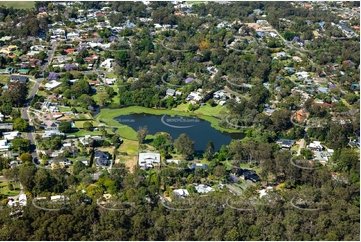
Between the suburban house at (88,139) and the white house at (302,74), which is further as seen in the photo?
the white house at (302,74)

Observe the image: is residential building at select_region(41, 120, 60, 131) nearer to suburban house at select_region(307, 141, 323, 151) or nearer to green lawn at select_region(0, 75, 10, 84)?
green lawn at select_region(0, 75, 10, 84)

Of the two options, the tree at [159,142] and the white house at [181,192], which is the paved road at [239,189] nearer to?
the white house at [181,192]

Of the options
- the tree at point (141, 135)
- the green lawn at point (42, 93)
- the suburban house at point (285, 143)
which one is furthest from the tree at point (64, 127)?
the suburban house at point (285, 143)

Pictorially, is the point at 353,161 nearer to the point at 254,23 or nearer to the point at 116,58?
the point at 116,58

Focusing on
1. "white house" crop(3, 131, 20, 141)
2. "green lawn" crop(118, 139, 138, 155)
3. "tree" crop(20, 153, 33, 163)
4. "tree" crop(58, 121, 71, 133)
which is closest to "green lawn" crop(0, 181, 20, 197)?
"tree" crop(20, 153, 33, 163)

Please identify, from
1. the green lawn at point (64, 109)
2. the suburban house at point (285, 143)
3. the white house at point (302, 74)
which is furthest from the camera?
the white house at point (302, 74)

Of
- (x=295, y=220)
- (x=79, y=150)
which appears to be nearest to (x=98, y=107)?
(x=79, y=150)

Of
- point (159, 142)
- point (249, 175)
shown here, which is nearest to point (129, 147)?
point (159, 142)
